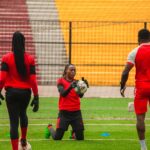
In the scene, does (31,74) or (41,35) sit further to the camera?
(41,35)

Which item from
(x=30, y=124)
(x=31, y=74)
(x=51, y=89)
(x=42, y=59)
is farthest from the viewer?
(x=42, y=59)

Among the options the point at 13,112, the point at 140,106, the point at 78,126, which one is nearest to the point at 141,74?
the point at 140,106

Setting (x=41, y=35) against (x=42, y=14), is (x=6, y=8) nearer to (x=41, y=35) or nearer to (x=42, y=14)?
(x=42, y=14)

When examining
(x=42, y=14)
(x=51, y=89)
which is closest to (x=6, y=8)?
(x=42, y=14)

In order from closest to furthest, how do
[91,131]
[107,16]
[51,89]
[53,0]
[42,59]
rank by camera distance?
1. [91,131]
2. [51,89]
3. [42,59]
4. [107,16]
5. [53,0]

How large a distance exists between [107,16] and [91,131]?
19324 mm

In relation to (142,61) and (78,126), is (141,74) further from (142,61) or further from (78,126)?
(78,126)

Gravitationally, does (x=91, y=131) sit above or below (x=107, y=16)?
below

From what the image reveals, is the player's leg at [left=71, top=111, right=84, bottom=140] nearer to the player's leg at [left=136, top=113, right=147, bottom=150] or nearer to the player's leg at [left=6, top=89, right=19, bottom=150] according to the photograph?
the player's leg at [left=136, top=113, right=147, bottom=150]

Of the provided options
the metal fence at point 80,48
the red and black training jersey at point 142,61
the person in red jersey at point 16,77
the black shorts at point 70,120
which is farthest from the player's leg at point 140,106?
the metal fence at point 80,48

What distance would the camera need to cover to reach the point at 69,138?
12.9 metres

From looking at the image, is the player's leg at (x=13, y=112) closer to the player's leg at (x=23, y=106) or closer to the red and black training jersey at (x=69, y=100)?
the player's leg at (x=23, y=106)

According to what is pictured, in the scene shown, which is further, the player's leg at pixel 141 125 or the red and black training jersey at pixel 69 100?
the red and black training jersey at pixel 69 100

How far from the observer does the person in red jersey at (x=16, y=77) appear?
1027 centimetres
